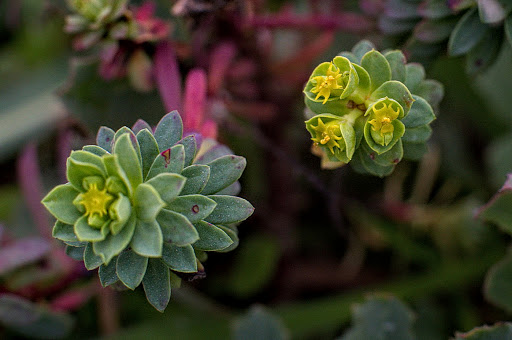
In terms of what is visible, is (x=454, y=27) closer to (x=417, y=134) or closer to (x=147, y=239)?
(x=417, y=134)

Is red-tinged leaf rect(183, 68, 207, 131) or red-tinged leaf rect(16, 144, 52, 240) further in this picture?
red-tinged leaf rect(16, 144, 52, 240)

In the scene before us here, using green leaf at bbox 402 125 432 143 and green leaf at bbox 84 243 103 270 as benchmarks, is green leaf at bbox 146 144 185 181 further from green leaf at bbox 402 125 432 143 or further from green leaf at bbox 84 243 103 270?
green leaf at bbox 402 125 432 143

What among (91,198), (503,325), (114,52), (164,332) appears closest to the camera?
(91,198)

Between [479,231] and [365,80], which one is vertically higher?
[365,80]

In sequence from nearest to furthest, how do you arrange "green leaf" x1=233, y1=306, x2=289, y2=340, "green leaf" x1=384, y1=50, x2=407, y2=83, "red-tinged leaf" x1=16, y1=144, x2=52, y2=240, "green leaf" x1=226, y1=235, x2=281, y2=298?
"green leaf" x1=384, y1=50, x2=407, y2=83
"green leaf" x1=233, y1=306, x2=289, y2=340
"red-tinged leaf" x1=16, y1=144, x2=52, y2=240
"green leaf" x1=226, y1=235, x2=281, y2=298

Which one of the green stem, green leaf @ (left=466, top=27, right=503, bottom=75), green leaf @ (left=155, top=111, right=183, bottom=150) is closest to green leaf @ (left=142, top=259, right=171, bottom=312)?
green leaf @ (left=155, top=111, right=183, bottom=150)

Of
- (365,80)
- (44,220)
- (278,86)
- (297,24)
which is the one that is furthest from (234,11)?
(44,220)

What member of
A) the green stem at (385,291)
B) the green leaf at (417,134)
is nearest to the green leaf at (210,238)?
the green leaf at (417,134)

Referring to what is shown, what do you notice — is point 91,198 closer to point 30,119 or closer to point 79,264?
point 79,264
